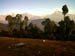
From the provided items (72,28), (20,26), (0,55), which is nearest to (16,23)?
(20,26)

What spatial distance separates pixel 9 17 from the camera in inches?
2416

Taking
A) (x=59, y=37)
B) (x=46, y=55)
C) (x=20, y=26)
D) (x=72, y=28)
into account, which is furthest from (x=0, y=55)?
(x=20, y=26)

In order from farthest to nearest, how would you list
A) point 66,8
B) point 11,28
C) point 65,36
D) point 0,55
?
point 11,28
point 66,8
point 65,36
point 0,55

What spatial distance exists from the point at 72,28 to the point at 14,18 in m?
33.6

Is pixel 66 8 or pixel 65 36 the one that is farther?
pixel 66 8

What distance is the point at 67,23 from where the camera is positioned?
43969 millimetres

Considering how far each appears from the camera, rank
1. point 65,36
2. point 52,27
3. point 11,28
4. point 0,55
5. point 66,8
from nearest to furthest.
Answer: point 0,55 < point 65,36 < point 52,27 < point 66,8 < point 11,28

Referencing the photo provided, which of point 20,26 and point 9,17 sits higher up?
point 9,17

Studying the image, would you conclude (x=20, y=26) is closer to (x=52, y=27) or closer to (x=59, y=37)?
(x=52, y=27)

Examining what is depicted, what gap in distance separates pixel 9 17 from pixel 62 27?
32.1m

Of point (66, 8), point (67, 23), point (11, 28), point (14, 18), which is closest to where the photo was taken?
point (67, 23)

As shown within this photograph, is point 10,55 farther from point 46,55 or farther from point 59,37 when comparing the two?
point 59,37

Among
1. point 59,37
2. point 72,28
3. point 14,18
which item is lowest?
point 59,37

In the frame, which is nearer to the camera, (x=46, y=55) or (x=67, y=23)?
(x=46, y=55)
